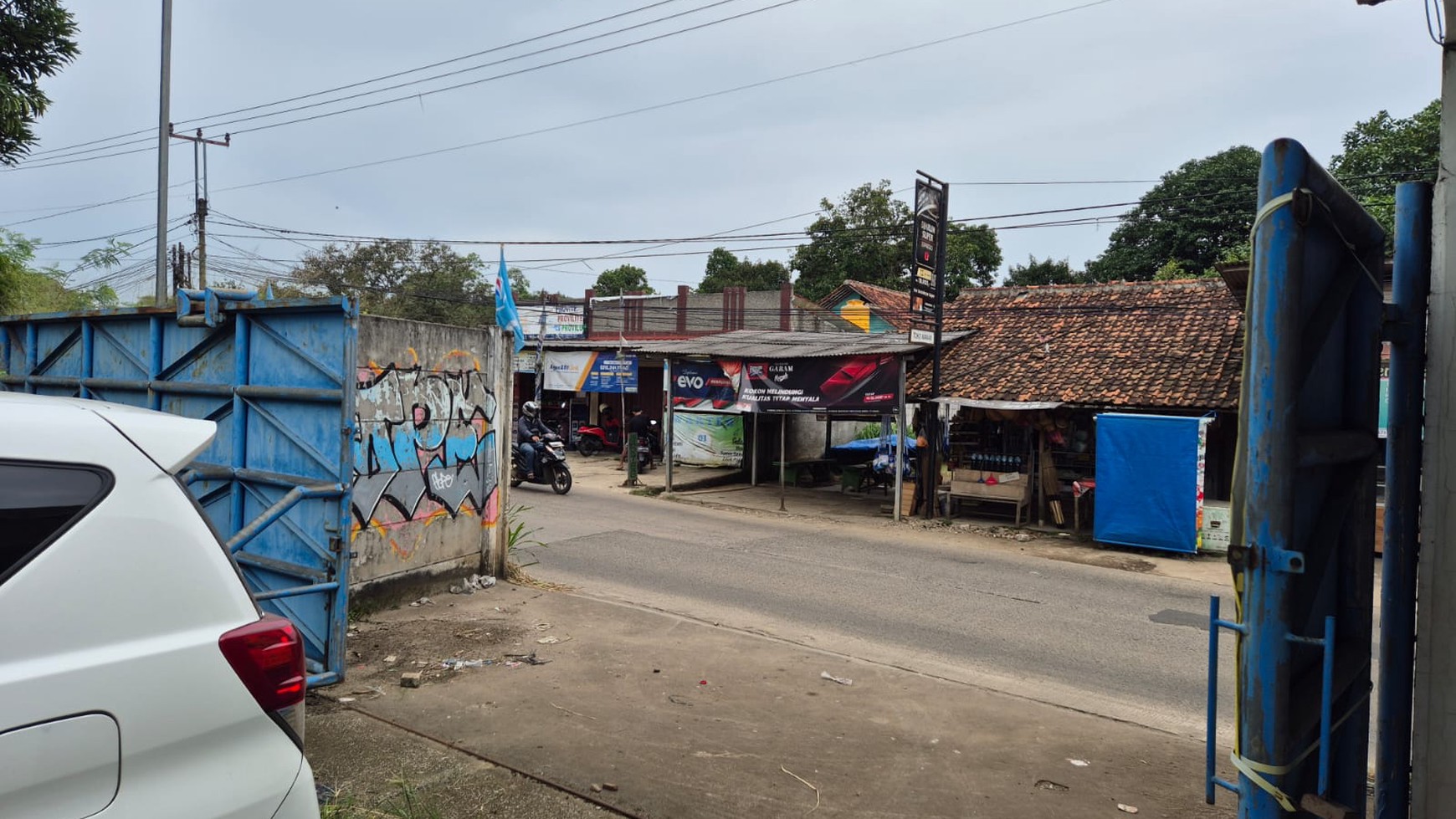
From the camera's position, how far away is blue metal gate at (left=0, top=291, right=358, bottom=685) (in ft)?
18.2

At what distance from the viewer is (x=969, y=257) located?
42656 millimetres

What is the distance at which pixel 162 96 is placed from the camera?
48.6 ft

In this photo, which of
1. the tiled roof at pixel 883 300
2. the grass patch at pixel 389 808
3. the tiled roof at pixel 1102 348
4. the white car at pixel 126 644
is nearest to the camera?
the white car at pixel 126 644

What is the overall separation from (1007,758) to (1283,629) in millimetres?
3299

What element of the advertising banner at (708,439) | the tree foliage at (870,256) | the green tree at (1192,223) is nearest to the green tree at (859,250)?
the tree foliage at (870,256)

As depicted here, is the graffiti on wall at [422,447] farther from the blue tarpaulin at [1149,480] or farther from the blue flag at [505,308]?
the blue tarpaulin at [1149,480]

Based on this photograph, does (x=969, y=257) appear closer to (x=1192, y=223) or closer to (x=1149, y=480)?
(x=1192, y=223)

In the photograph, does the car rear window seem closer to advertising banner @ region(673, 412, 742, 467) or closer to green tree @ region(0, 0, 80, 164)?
green tree @ region(0, 0, 80, 164)

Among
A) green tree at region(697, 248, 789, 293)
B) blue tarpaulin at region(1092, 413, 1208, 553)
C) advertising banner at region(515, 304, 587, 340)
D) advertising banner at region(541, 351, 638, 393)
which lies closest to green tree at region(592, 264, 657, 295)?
green tree at region(697, 248, 789, 293)

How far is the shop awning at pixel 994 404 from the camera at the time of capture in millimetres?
14961

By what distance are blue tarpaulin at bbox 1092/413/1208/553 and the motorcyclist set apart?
10.4 metres

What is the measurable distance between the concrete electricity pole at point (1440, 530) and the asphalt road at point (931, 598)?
12.8ft

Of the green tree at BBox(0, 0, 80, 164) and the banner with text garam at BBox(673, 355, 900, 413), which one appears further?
the banner with text garam at BBox(673, 355, 900, 413)

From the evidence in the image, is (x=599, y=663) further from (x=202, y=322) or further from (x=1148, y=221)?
(x=1148, y=221)
